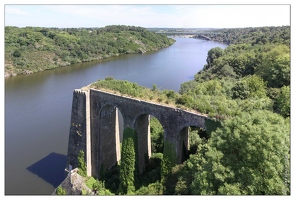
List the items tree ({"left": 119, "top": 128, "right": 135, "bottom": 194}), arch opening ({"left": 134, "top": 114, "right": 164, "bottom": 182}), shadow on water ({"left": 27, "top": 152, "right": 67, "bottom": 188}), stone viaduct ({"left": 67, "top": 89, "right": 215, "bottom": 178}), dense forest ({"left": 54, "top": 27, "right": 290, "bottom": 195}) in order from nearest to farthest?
dense forest ({"left": 54, "top": 27, "right": 290, "bottom": 195}), stone viaduct ({"left": 67, "top": 89, "right": 215, "bottom": 178}), tree ({"left": 119, "top": 128, "right": 135, "bottom": 194}), arch opening ({"left": 134, "top": 114, "right": 164, "bottom": 182}), shadow on water ({"left": 27, "top": 152, "right": 67, "bottom": 188})

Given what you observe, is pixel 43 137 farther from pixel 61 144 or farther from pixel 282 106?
pixel 282 106

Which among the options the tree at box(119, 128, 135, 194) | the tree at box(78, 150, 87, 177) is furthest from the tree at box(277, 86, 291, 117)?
the tree at box(78, 150, 87, 177)

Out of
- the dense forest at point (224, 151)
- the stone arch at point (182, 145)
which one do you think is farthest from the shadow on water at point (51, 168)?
the stone arch at point (182, 145)

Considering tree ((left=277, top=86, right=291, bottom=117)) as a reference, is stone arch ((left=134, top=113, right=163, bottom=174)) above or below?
below

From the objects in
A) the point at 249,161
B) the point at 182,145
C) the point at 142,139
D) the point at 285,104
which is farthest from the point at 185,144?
the point at 285,104

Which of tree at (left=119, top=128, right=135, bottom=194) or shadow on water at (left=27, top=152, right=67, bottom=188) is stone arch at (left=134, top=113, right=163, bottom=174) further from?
shadow on water at (left=27, top=152, right=67, bottom=188)

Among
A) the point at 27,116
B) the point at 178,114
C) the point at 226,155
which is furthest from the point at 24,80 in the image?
the point at 226,155
